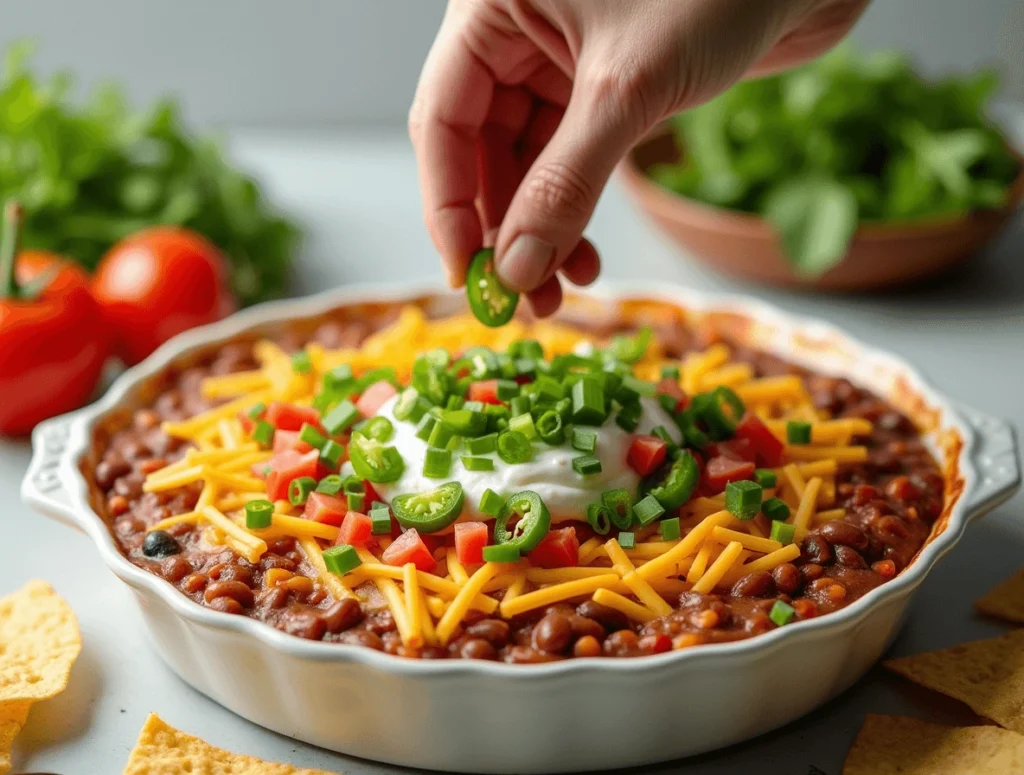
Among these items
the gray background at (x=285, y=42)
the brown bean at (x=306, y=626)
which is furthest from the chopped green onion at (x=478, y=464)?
the gray background at (x=285, y=42)

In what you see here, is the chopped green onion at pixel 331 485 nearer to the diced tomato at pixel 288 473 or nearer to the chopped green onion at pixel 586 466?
the diced tomato at pixel 288 473

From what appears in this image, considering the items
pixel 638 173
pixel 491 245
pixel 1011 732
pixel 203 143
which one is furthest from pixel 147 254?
pixel 1011 732

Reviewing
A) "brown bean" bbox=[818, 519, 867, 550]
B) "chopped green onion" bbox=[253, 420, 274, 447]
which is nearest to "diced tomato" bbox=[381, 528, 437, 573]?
"chopped green onion" bbox=[253, 420, 274, 447]

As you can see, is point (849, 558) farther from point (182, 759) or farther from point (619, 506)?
point (182, 759)

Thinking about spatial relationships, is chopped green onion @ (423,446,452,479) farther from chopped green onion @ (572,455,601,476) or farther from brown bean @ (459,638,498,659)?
brown bean @ (459,638,498,659)

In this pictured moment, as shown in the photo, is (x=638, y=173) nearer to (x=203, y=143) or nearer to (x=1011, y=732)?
(x=203, y=143)
